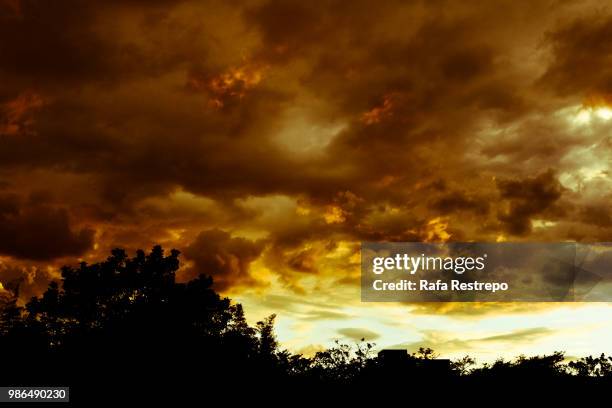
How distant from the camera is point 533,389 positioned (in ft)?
115

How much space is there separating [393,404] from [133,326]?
58.4 ft

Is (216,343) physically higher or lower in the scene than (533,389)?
higher

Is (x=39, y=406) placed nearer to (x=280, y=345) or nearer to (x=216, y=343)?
(x=216, y=343)

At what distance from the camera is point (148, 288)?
153 feet

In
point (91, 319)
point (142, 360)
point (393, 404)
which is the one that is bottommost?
point (393, 404)

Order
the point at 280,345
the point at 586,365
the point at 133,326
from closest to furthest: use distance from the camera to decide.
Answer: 1. the point at 133,326
2. the point at 280,345
3. the point at 586,365

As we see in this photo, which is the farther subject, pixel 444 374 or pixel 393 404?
pixel 444 374

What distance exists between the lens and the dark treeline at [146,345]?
3522 centimetres

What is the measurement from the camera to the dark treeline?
35.2 m

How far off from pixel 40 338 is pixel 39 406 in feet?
45.6

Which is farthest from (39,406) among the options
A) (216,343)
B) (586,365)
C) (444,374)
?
(586,365)

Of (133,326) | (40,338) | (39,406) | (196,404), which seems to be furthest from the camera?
(40,338)

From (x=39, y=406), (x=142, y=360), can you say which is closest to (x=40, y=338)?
(x=142, y=360)

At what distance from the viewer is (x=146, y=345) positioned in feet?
124
